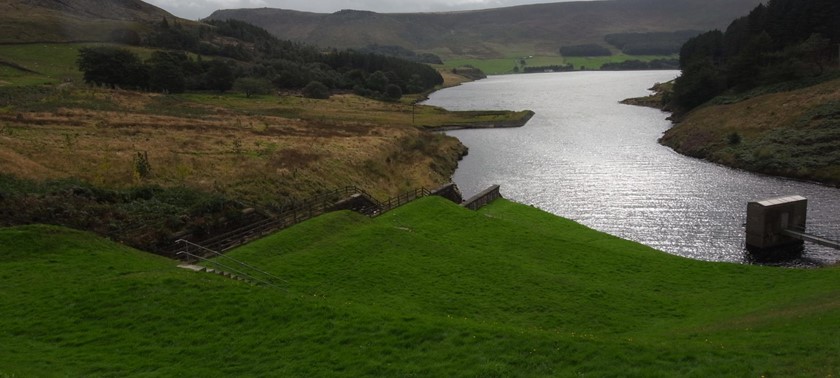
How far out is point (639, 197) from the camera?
208 ft

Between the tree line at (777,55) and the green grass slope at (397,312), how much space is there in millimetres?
90137

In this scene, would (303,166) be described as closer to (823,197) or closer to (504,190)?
(504,190)

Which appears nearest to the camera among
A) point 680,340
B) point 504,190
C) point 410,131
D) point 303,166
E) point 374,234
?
point 680,340

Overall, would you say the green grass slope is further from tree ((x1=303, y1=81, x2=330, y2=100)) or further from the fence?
tree ((x1=303, y1=81, x2=330, y2=100))

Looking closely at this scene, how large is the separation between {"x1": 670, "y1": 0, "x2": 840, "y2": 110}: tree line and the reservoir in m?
10.9

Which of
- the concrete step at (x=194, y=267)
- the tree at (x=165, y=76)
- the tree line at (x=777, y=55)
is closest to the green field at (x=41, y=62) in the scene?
the tree at (x=165, y=76)

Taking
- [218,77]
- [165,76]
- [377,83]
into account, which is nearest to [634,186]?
[165,76]

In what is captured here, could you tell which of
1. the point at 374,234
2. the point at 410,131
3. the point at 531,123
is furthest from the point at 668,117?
the point at 374,234

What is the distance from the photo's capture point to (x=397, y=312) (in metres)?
21.4

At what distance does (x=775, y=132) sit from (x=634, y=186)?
32252 mm

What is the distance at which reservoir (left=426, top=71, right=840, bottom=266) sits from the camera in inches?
1939

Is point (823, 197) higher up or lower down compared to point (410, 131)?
lower down

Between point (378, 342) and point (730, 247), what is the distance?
3814cm

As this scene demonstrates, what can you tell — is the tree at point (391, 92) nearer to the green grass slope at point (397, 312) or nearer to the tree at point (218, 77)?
the tree at point (218, 77)
